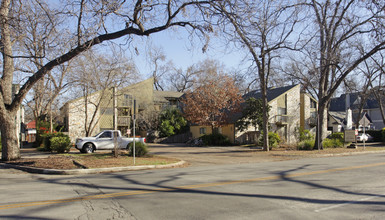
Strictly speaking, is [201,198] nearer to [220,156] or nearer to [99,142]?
[220,156]

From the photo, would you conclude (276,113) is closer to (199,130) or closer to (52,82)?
(199,130)

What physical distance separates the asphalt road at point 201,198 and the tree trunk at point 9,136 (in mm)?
5977

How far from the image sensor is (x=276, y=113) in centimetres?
3641

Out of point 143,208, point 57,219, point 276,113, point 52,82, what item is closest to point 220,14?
point 143,208

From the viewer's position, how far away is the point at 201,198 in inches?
279

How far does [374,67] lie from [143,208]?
35637 millimetres

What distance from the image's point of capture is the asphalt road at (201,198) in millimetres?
5808

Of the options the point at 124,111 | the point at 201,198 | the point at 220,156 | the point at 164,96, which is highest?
the point at 164,96

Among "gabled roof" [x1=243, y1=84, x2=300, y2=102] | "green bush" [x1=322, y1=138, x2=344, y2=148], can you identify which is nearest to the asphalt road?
"green bush" [x1=322, y1=138, x2=344, y2=148]

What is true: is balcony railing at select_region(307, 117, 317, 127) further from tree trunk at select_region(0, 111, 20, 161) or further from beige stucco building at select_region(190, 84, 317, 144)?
tree trunk at select_region(0, 111, 20, 161)

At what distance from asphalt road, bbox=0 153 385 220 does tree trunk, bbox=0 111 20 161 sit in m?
5.98

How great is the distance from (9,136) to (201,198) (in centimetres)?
1232

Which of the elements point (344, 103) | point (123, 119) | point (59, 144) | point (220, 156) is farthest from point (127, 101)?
point (344, 103)

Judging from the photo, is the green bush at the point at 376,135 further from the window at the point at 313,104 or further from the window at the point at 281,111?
the window at the point at 281,111
